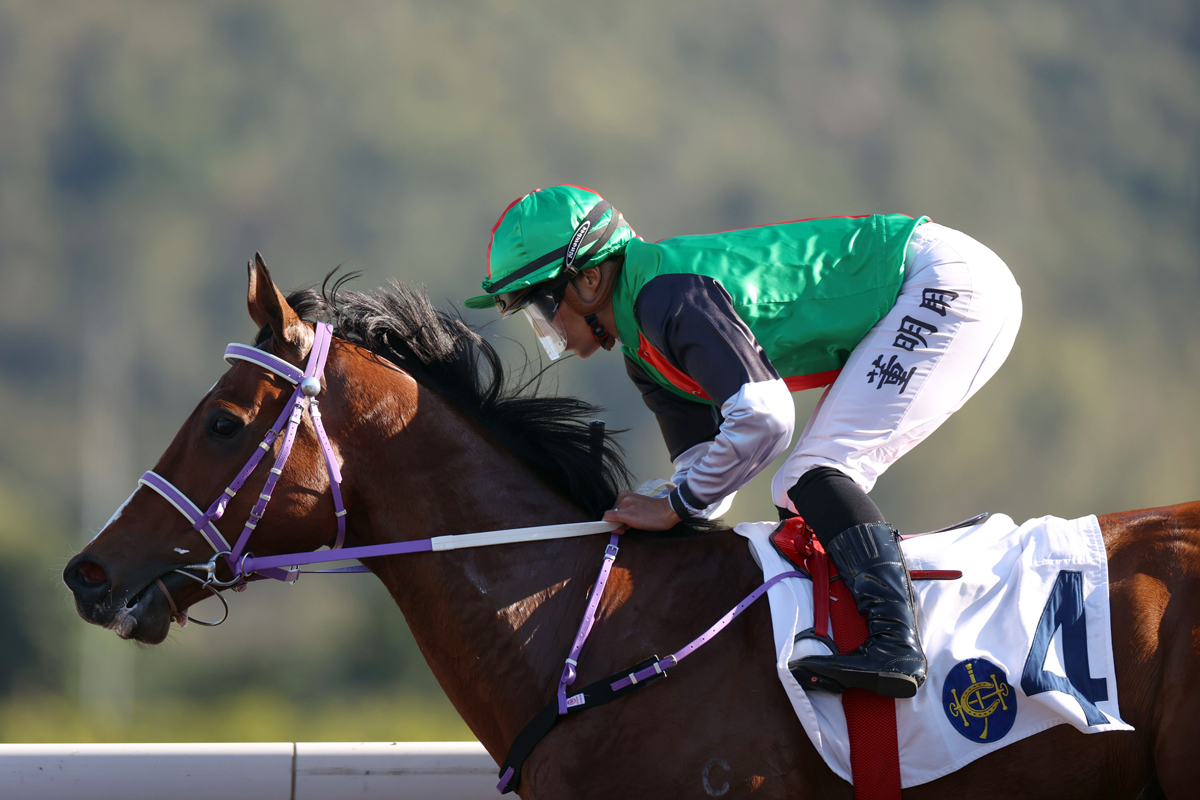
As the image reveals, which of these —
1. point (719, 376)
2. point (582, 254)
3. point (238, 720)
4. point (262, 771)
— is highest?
point (582, 254)

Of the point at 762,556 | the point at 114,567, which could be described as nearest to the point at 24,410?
the point at 114,567

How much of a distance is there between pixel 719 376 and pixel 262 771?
234 cm

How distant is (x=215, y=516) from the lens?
1.87 meters

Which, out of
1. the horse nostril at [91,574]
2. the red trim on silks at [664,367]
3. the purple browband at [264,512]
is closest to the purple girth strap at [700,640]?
the purple browband at [264,512]

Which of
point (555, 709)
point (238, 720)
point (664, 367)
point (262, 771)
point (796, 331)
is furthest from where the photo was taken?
point (238, 720)

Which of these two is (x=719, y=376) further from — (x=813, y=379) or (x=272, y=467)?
(x=272, y=467)

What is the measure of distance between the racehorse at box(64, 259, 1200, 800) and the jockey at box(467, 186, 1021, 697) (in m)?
0.15

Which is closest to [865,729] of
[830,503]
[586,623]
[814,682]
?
[814,682]

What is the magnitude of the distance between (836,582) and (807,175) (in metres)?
4.77

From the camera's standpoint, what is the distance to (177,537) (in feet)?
6.16

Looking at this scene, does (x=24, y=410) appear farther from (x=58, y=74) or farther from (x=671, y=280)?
(x=671, y=280)

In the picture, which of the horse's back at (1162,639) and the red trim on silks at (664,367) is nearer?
the horse's back at (1162,639)

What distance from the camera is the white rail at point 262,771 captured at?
118 inches

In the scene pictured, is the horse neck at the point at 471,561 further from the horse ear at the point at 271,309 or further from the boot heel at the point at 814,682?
the boot heel at the point at 814,682
